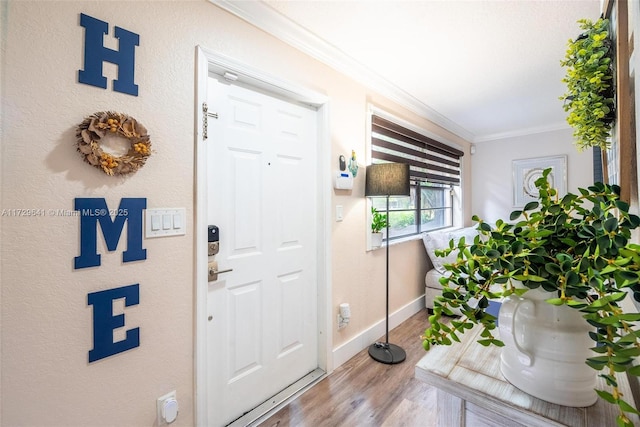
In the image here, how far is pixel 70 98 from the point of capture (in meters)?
1.07

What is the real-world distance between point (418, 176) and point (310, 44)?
80.7 inches

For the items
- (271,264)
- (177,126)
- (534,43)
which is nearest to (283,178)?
(271,264)

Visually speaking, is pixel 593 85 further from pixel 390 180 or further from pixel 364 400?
pixel 364 400

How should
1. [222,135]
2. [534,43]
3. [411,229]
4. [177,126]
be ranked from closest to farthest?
[177,126]
[222,135]
[534,43]
[411,229]

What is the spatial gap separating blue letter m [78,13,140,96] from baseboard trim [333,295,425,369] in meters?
2.13

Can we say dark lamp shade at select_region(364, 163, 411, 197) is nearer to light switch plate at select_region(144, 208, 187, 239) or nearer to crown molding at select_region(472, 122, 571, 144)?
light switch plate at select_region(144, 208, 187, 239)

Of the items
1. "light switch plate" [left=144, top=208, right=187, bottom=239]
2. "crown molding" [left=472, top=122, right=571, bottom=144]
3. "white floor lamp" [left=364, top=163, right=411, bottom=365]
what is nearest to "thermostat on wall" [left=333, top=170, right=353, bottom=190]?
"white floor lamp" [left=364, top=163, right=411, bottom=365]

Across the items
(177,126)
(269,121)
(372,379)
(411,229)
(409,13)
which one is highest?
(409,13)

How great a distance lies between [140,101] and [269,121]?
0.75 meters

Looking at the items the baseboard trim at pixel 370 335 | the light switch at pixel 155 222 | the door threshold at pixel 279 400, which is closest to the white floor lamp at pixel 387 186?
the baseboard trim at pixel 370 335

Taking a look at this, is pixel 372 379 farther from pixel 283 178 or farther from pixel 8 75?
pixel 8 75

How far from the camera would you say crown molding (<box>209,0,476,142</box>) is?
5.14 ft

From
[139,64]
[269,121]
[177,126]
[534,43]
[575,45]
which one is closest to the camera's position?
[575,45]

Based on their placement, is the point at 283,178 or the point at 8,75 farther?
the point at 283,178
